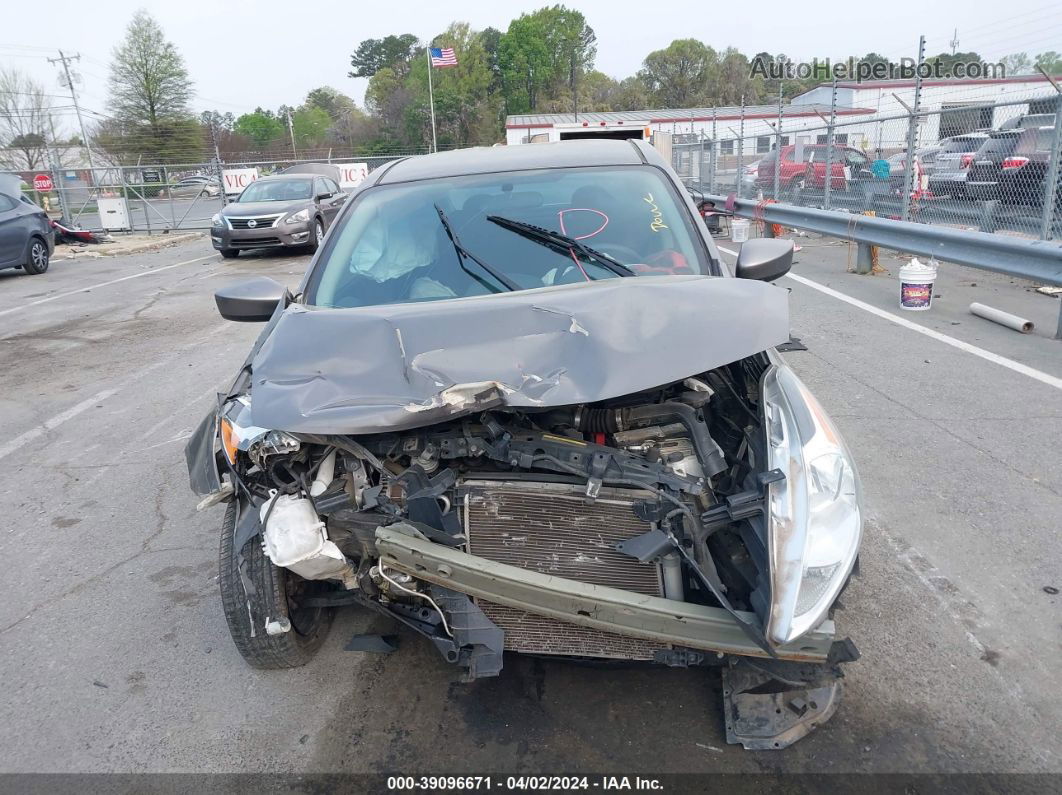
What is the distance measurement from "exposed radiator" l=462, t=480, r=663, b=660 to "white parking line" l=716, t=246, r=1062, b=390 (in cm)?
472

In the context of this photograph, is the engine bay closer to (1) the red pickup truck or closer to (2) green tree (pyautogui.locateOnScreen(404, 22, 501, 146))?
(1) the red pickup truck

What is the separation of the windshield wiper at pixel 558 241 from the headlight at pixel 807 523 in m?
1.16

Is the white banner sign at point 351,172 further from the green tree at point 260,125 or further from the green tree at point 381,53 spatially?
the green tree at point 381,53

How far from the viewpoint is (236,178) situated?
26.0m

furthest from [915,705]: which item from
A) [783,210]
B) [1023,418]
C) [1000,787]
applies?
[783,210]

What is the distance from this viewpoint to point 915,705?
8.66ft

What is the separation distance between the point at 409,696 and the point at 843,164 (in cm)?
1451

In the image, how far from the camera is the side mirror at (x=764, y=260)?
12.1ft

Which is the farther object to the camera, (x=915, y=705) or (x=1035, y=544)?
(x=1035, y=544)

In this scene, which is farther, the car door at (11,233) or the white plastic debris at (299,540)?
the car door at (11,233)

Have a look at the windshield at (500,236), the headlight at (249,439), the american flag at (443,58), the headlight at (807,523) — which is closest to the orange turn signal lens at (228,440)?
the headlight at (249,439)

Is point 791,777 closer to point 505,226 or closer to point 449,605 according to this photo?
point 449,605

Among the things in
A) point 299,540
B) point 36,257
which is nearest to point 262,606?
point 299,540

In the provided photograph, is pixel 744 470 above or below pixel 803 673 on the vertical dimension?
above
